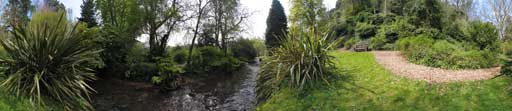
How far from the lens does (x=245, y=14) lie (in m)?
29.1

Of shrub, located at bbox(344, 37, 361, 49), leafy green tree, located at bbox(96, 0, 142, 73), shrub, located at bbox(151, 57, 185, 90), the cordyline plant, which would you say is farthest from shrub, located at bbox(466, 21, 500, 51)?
leafy green tree, located at bbox(96, 0, 142, 73)

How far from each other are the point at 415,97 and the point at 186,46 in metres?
20.7

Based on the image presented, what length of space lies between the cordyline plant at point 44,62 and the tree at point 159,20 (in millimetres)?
11942

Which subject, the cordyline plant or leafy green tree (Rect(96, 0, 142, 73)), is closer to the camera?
the cordyline plant

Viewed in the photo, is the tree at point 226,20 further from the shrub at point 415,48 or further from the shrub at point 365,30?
the shrub at point 415,48

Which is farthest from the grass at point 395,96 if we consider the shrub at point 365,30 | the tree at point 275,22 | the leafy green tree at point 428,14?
the tree at point 275,22

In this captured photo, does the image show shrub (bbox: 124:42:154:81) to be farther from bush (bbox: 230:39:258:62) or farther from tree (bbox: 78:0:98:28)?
bush (bbox: 230:39:258:62)

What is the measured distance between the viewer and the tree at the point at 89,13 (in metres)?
19.9

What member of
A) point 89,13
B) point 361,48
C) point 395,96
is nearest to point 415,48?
point 361,48

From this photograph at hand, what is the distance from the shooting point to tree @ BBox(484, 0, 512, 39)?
29.4m

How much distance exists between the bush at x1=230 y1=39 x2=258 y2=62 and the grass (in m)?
19.6

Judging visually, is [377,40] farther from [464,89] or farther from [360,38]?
[464,89]

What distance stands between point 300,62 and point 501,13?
27.9 m

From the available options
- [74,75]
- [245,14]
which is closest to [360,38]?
[245,14]
